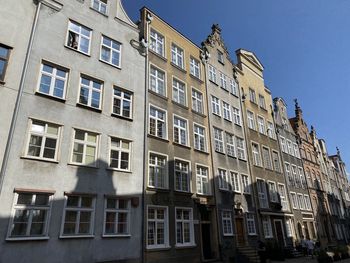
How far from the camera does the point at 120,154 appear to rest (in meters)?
16.2

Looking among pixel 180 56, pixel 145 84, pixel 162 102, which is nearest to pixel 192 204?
pixel 162 102

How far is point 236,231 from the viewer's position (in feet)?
72.0

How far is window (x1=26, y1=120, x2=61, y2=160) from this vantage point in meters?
13.2

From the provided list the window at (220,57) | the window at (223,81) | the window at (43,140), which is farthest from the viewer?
the window at (220,57)

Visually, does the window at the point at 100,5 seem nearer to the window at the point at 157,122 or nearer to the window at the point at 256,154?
the window at the point at 157,122

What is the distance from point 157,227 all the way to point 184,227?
7.19 feet

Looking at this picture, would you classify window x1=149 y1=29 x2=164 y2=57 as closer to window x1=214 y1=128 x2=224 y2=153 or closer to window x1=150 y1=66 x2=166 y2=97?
window x1=150 y1=66 x2=166 y2=97

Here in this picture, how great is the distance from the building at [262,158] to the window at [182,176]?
7.82 m

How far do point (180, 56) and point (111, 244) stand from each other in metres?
15.6

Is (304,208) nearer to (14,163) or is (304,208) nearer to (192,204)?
(192,204)

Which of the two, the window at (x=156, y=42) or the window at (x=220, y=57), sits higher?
the window at (x=220, y=57)

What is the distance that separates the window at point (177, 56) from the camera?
2329 centimetres

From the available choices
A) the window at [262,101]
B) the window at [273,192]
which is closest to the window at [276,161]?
the window at [273,192]

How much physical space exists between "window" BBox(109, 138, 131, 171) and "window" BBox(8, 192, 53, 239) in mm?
3926
